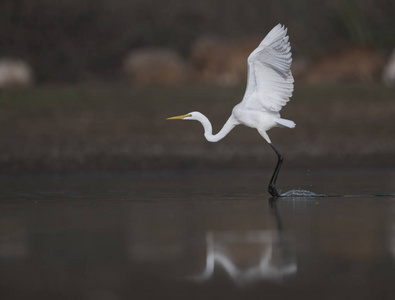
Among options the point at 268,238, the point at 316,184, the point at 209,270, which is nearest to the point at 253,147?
the point at 316,184

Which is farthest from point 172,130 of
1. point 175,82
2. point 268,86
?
point 268,86

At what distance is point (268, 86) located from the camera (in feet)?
38.0

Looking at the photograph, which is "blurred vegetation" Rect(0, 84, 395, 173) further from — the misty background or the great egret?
the great egret

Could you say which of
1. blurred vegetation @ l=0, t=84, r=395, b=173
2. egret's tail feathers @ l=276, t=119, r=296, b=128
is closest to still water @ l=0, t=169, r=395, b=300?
egret's tail feathers @ l=276, t=119, r=296, b=128

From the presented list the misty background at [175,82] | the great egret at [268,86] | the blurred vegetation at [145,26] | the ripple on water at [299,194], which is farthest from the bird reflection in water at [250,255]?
the blurred vegetation at [145,26]

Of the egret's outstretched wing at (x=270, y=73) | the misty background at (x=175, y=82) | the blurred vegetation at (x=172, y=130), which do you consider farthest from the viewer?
the misty background at (x=175, y=82)

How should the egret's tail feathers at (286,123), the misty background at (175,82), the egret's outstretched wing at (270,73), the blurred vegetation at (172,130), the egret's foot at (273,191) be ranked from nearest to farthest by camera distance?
the egret's outstretched wing at (270,73) → the egret's foot at (273,191) → the egret's tail feathers at (286,123) → the blurred vegetation at (172,130) → the misty background at (175,82)

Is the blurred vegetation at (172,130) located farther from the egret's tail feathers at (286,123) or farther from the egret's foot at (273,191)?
the egret's foot at (273,191)

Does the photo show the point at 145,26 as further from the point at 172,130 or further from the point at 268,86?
the point at 268,86

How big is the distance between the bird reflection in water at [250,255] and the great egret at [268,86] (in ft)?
10.5

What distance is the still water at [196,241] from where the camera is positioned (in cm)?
576

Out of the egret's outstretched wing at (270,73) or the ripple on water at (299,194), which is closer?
the egret's outstretched wing at (270,73)

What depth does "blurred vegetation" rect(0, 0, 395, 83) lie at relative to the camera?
2634 cm

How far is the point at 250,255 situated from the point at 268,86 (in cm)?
500
